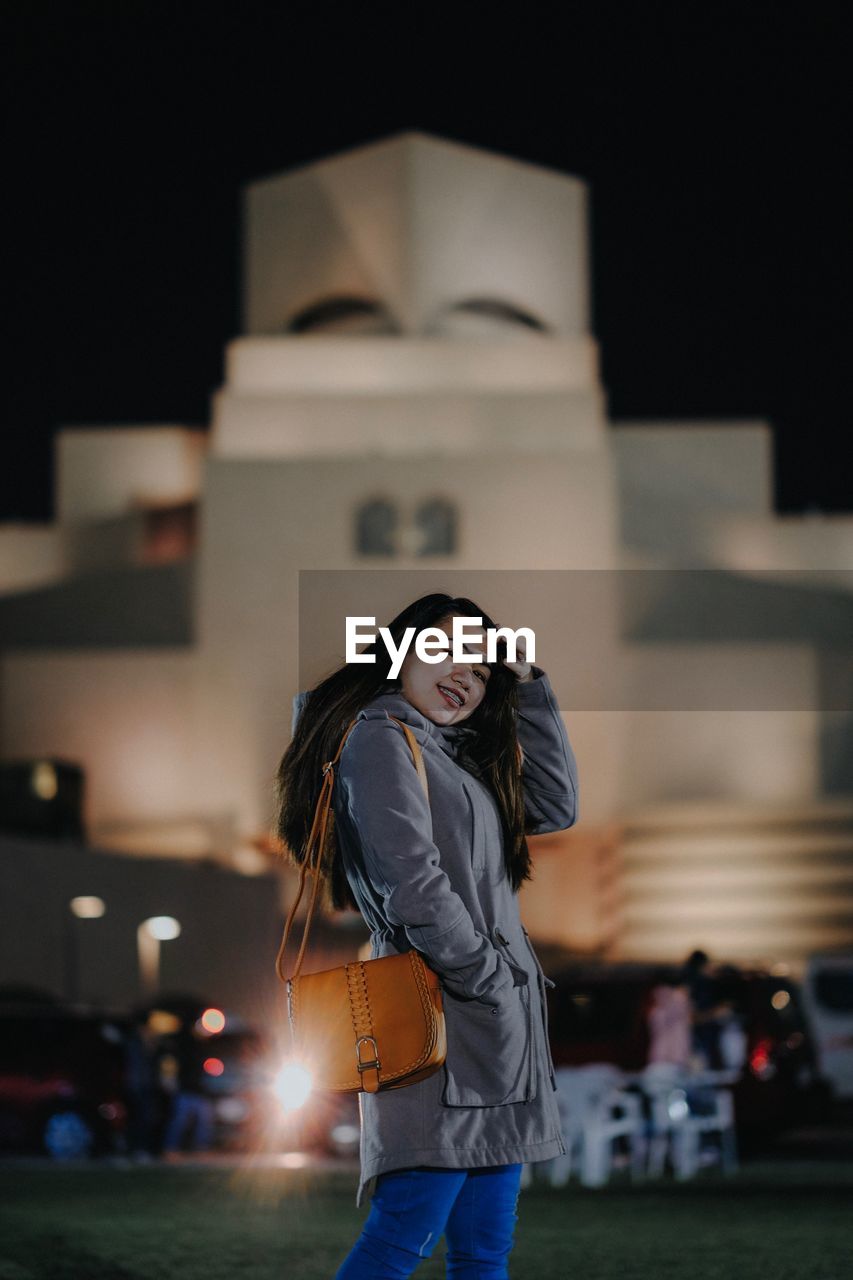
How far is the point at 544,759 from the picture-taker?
3740 mm

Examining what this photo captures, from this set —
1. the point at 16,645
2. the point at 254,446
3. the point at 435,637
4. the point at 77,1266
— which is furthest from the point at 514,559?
the point at 435,637

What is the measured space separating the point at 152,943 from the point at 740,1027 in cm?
1641

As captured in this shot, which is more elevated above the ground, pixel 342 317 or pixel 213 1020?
pixel 342 317

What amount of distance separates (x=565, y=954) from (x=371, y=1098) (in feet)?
114

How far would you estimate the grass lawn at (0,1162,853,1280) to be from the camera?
257 inches

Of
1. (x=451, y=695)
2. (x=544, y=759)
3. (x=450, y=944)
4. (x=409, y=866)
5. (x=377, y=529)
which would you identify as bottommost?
(x=450, y=944)

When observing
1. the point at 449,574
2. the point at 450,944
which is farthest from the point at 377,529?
the point at 450,944

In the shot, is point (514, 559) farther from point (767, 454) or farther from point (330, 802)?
point (330, 802)

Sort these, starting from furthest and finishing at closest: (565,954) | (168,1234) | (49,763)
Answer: (565,954)
(49,763)
(168,1234)

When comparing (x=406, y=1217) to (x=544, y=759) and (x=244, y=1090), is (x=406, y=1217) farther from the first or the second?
(x=244, y=1090)

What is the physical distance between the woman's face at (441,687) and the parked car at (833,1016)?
47.4 ft

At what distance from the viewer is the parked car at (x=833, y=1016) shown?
58.5 ft

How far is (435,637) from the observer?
3.65 m

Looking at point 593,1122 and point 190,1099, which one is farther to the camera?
point 190,1099
